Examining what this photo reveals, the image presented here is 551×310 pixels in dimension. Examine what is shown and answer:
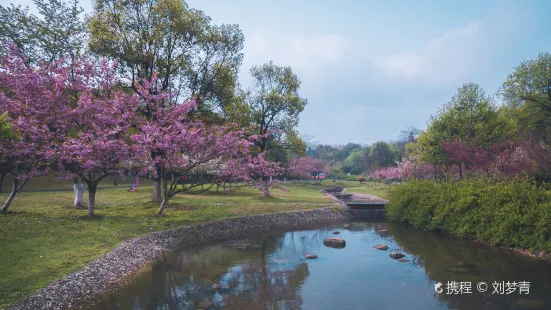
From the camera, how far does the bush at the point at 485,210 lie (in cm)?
1703

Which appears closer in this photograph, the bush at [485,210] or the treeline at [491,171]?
the bush at [485,210]

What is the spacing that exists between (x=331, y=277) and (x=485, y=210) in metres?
11.6

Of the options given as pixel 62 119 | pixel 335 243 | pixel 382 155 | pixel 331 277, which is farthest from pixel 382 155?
pixel 62 119

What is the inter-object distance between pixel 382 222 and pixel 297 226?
8.72 metres

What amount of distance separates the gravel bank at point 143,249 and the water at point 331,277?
827mm

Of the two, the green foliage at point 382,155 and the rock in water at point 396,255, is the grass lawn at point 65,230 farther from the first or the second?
the green foliage at point 382,155

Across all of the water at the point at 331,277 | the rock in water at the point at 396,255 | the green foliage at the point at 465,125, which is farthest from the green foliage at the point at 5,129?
the green foliage at the point at 465,125

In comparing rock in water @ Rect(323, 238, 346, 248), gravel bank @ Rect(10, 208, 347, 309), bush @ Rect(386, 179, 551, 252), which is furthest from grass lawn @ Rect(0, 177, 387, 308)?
bush @ Rect(386, 179, 551, 252)

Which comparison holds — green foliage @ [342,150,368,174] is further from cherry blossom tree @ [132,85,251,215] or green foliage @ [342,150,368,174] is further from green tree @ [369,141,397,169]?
cherry blossom tree @ [132,85,251,215]

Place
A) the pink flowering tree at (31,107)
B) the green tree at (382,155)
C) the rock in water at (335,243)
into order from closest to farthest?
the pink flowering tree at (31,107) < the rock in water at (335,243) < the green tree at (382,155)

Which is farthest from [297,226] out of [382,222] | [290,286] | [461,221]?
[290,286]

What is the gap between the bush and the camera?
55.9ft

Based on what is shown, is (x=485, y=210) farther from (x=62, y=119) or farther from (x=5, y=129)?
(x=5, y=129)

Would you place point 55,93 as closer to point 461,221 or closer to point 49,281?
point 49,281
